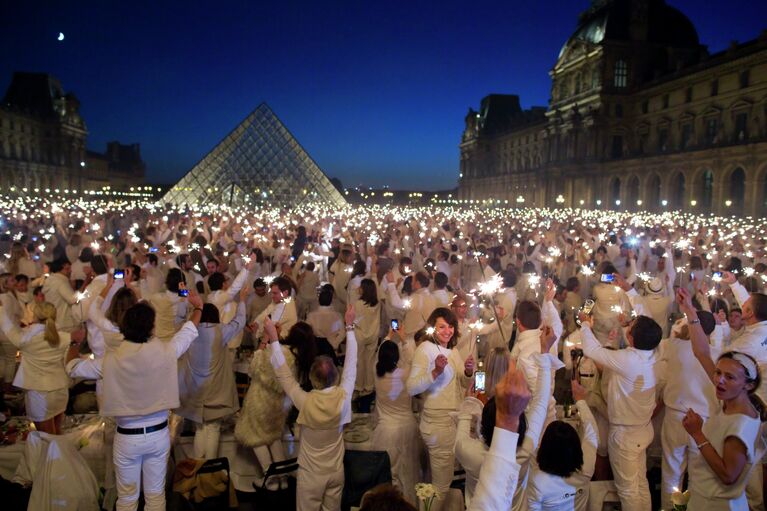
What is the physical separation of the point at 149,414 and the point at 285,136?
39744 mm

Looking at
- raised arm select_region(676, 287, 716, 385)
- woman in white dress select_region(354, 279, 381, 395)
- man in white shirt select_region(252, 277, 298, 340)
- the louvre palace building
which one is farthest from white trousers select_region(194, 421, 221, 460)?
the louvre palace building

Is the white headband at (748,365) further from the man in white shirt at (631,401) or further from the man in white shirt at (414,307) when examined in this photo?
the man in white shirt at (414,307)

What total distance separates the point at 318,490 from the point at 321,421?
21.3 inches

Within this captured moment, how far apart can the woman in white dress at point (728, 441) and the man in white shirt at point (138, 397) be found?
10.3 ft

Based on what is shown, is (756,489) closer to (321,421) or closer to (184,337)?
Answer: (321,421)


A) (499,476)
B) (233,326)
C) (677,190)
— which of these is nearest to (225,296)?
(233,326)

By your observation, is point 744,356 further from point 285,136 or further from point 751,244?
point 285,136

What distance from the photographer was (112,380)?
3.72 metres

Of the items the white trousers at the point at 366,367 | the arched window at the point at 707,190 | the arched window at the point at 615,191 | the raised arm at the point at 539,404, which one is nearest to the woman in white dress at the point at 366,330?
the white trousers at the point at 366,367

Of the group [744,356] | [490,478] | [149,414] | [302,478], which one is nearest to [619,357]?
[744,356]

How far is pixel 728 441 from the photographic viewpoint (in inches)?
117

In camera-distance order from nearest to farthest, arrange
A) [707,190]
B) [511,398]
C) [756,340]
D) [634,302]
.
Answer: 1. [511,398]
2. [756,340]
3. [634,302]
4. [707,190]

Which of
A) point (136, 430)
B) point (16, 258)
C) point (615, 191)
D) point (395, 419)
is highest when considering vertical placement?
point (615, 191)

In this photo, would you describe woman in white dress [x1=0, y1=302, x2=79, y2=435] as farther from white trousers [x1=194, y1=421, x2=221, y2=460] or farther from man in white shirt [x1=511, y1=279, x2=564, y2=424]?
man in white shirt [x1=511, y1=279, x2=564, y2=424]
